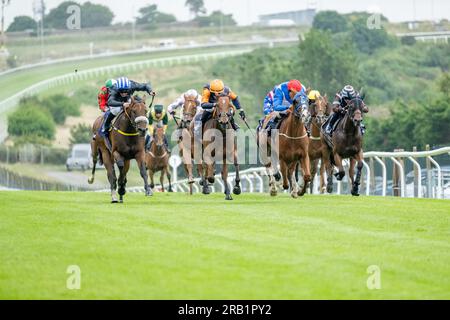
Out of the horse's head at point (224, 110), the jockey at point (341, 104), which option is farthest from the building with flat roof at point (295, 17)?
the horse's head at point (224, 110)

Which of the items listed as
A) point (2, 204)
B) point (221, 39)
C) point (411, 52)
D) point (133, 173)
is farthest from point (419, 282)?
point (221, 39)

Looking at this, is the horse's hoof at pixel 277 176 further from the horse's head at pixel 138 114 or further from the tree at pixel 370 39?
the tree at pixel 370 39

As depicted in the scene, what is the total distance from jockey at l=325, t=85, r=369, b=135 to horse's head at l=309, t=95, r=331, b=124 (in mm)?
944

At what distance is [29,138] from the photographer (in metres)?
81.9

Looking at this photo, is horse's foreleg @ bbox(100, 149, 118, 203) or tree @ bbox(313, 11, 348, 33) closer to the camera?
horse's foreleg @ bbox(100, 149, 118, 203)

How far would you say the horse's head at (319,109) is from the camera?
85.0ft

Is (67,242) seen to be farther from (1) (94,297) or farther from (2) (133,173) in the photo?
(2) (133,173)

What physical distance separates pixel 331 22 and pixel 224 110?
11062 cm

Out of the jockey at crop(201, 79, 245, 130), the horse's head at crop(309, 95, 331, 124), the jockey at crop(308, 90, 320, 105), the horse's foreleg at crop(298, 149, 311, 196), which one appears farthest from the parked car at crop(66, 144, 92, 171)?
the horse's foreleg at crop(298, 149, 311, 196)

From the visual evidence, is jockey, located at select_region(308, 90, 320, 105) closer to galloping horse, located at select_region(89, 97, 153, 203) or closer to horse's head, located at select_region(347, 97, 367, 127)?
horse's head, located at select_region(347, 97, 367, 127)

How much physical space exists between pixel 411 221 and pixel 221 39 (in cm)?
12323

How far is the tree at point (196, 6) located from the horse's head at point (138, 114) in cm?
16346

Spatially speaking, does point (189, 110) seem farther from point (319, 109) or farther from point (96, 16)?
point (96, 16)

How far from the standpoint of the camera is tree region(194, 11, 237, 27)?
15712 centimetres
